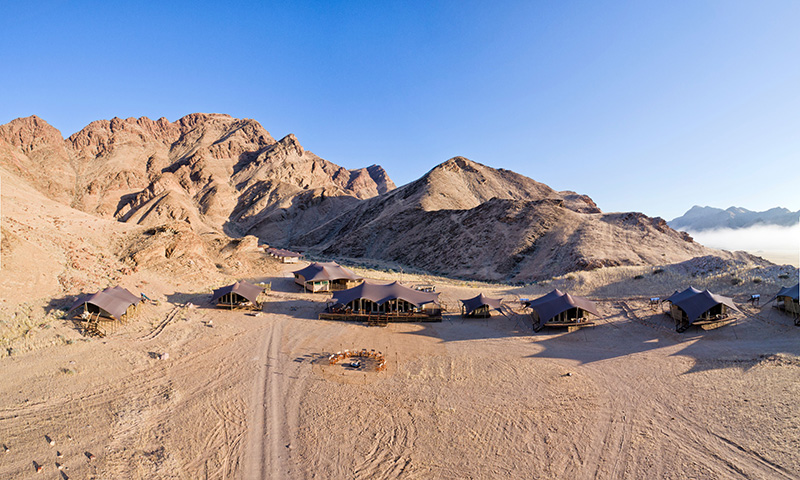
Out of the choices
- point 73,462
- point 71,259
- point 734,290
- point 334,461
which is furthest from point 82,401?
point 734,290

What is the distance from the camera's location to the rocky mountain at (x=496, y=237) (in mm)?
47688

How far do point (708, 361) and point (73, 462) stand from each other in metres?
24.2

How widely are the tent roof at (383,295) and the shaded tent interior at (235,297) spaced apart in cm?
574

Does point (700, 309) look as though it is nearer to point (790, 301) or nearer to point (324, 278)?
point (790, 301)

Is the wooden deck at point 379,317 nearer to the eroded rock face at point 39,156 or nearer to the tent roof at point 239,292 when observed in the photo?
the tent roof at point 239,292

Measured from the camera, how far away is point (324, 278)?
29.3 meters

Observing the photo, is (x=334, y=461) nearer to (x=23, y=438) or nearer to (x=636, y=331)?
(x=23, y=438)

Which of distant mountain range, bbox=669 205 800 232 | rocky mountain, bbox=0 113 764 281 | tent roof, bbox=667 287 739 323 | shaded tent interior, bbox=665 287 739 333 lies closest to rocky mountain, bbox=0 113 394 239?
rocky mountain, bbox=0 113 764 281

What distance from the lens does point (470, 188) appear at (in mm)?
95562

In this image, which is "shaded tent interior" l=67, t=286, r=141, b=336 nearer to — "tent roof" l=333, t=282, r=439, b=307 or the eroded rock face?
"tent roof" l=333, t=282, r=439, b=307

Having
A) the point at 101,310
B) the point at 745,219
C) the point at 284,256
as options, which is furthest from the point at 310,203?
the point at 745,219

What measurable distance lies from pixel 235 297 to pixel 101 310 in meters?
7.10

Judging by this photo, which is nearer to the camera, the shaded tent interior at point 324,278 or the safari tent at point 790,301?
the safari tent at point 790,301

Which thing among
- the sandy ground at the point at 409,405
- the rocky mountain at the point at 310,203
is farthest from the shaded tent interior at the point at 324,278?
the rocky mountain at the point at 310,203
